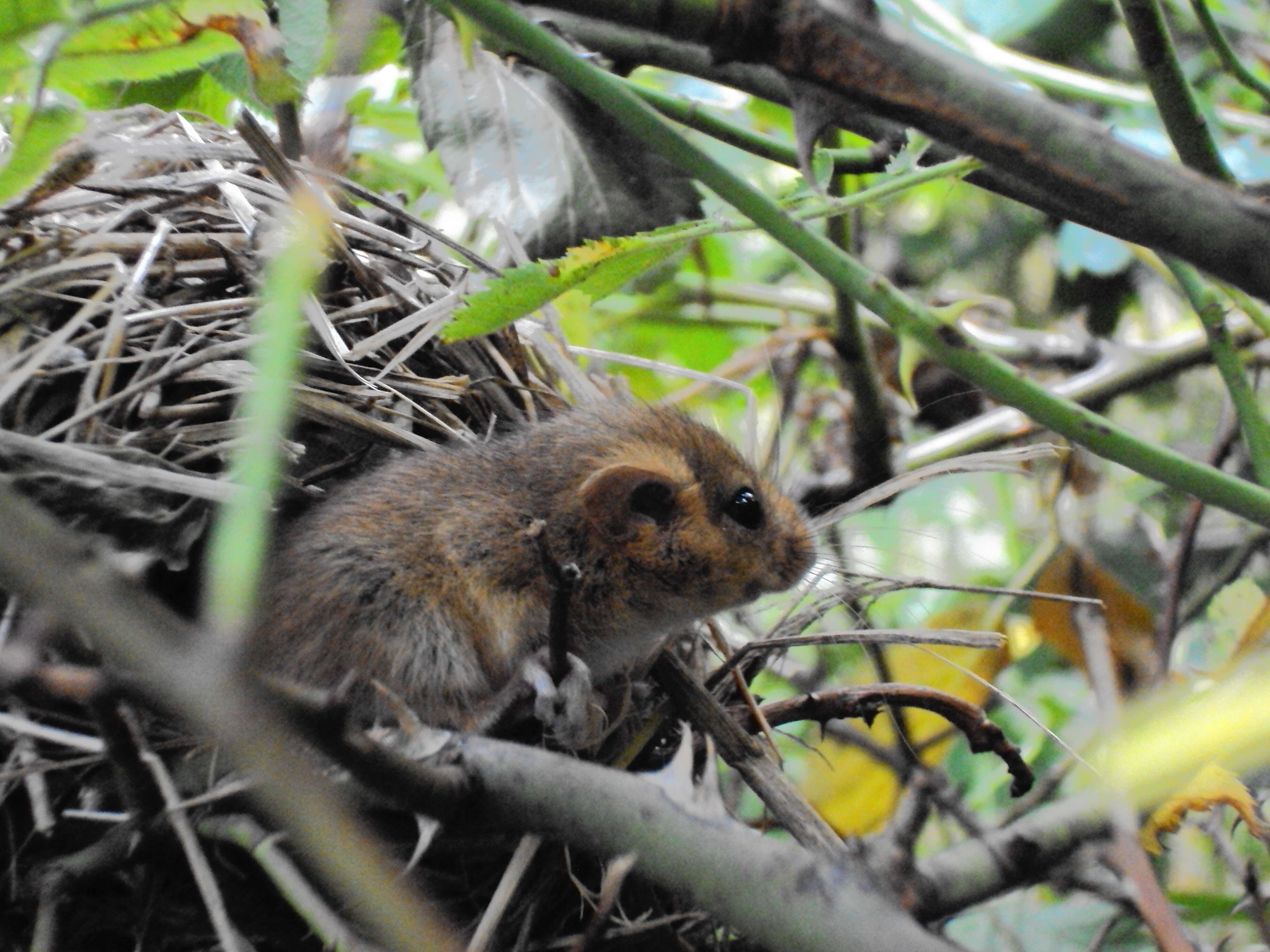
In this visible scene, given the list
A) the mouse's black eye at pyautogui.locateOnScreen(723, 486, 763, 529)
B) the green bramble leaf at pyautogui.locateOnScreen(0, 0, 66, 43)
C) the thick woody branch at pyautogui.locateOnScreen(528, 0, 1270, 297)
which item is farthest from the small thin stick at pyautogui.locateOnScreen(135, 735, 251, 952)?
the mouse's black eye at pyautogui.locateOnScreen(723, 486, 763, 529)

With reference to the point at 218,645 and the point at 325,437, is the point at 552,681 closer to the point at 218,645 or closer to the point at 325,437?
the point at 325,437

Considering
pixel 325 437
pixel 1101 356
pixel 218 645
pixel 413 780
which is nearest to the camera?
pixel 218 645

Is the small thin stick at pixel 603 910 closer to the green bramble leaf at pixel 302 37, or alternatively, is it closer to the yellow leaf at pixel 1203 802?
the yellow leaf at pixel 1203 802

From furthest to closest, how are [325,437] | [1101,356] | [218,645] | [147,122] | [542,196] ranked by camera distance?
[1101,356] < [147,122] < [542,196] < [325,437] < [218,645]

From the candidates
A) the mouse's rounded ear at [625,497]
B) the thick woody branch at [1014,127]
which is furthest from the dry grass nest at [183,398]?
the thick woody branch at [1014,127]

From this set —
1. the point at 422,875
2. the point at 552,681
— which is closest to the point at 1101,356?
the point at 552,681

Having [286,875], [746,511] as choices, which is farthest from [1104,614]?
[286,875]
